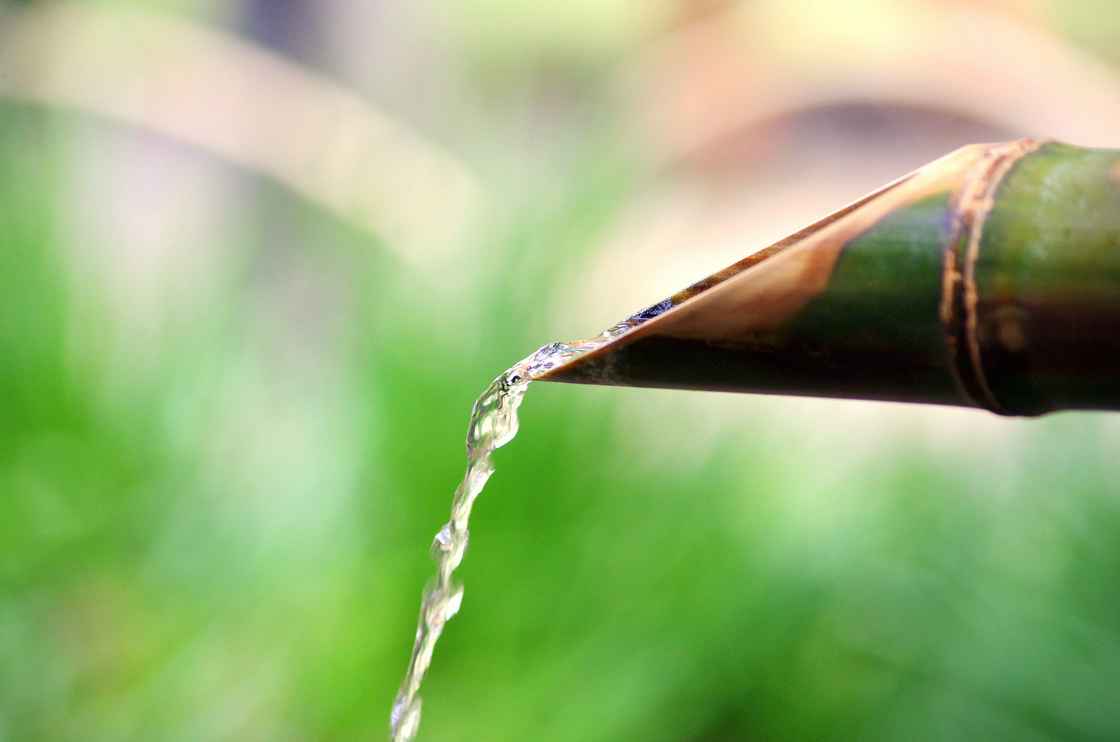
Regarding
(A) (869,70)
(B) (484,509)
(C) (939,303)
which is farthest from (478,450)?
(A) (869,70)

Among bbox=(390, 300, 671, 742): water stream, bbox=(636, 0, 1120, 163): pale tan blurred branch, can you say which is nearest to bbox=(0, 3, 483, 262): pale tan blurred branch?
bbox=(636, 0, 1120, 163): pale tan blurred branch

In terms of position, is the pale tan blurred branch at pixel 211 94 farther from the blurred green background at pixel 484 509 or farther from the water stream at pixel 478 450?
the water stream at pixel 478 450

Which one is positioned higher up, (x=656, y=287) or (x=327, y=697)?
(x=656, y=287)

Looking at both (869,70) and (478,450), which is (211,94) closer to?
(869,70)

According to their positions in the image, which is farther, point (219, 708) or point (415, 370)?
point (415, 370)

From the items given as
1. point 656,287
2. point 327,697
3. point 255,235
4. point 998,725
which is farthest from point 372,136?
point 998,725

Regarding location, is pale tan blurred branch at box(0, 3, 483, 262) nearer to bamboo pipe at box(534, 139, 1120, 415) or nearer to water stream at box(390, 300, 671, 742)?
water stream at box(390, 300, 671, 742)

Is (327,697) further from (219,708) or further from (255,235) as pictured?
(255,235)

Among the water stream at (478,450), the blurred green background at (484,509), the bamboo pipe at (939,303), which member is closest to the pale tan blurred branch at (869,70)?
the blurred green background at (484,509)
